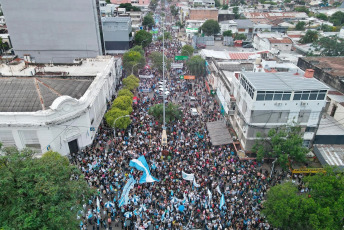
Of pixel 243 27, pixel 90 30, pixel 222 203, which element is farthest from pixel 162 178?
pixel 243 27

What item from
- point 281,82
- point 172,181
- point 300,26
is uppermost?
point 281,82

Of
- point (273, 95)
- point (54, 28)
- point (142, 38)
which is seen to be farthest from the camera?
point (142, 38)

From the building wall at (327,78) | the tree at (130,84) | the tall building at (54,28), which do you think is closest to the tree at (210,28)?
the tall building at (54,28)

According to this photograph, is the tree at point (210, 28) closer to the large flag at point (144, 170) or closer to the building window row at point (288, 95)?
the building window row at point (288, 95)

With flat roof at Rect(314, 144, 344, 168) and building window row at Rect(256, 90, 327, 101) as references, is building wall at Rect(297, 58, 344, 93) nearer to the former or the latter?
flat roof at Rect(314, 144, 344, 168)

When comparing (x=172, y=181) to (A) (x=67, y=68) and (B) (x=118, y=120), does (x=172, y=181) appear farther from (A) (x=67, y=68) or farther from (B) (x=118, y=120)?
(A) (x=67, y=68)

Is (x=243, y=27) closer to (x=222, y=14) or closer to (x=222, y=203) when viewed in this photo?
(x=222, y=14)

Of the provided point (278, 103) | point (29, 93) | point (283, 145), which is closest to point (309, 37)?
point (278, 103)
